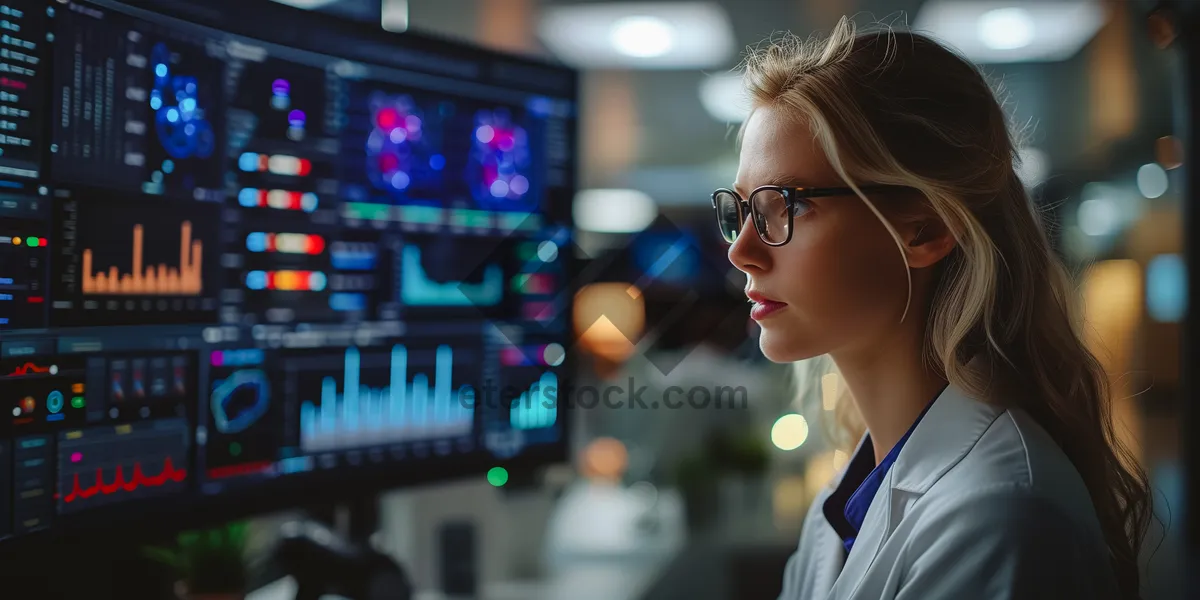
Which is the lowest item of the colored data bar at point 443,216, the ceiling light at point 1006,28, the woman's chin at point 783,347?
the woman's chin at point 783,347

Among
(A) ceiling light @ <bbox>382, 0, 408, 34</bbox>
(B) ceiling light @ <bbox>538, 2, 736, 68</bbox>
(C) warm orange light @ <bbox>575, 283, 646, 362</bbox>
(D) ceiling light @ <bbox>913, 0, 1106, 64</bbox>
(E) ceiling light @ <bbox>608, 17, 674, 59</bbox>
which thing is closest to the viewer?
(A) ceiling light @ <bbox>382, 0, 408, 34</bbox>

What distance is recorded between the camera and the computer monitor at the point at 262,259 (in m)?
1.00

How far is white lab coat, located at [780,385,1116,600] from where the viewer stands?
799 millimetres

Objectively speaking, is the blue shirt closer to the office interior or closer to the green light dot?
the office interior

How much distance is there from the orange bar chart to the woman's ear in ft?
2.97

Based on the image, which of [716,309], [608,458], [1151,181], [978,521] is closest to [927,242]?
[978,521]

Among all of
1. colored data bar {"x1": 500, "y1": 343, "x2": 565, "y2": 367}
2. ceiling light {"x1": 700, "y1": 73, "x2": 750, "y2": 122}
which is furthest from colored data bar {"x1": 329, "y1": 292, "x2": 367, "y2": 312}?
ceiling light {"x1": 700, "y1": 73, "x2": 750, "y2": 122}

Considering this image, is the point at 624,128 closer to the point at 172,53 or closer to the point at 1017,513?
the point at 172,53

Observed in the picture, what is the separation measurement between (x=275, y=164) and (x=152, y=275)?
0.24 m

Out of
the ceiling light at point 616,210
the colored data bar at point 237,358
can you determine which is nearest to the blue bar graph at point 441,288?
the colored data bar at point 237,358

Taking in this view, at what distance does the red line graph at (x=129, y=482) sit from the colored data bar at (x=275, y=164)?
41 centimetres

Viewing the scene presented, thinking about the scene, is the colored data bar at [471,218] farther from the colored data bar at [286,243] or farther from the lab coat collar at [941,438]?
the lab coat collar at [941,438]

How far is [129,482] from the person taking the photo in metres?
1.10

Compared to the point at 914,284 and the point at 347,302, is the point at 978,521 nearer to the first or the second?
the point at 914,284
